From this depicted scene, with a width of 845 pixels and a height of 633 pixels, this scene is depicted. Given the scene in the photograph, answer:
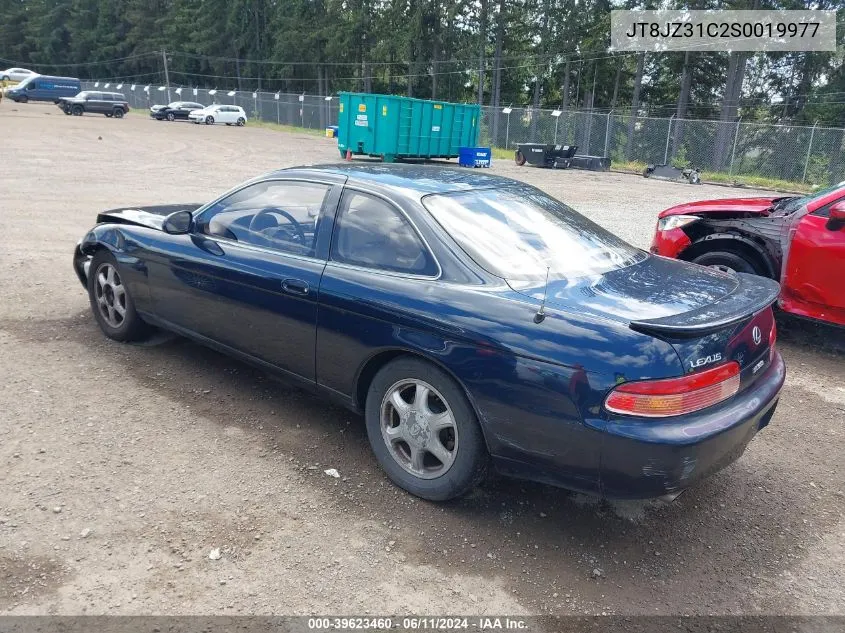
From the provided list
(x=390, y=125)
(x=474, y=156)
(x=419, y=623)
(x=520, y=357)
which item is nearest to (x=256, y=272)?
(x=520, y=357)

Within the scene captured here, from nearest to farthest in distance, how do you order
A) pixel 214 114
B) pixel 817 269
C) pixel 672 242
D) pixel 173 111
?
1. pixel 817 269
2. pixel 672 242
3. pixel 214 114
4. pixel 173 111

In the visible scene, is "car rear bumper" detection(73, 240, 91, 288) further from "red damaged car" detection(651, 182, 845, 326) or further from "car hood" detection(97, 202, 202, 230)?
"red damaged car" detection(651, 182, 845, 326)

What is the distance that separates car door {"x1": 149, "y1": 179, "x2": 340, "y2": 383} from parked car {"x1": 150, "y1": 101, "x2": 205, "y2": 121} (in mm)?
47513

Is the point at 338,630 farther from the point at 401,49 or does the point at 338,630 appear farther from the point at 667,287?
the point at 401,49

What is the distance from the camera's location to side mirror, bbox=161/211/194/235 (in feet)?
13.9

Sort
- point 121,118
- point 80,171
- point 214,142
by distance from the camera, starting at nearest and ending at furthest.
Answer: point 80,171 < point 214,142 < point 121,118

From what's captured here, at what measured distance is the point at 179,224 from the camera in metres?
4.24

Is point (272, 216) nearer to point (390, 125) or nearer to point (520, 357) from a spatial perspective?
point (520, 357)

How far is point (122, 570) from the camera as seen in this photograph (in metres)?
2.65

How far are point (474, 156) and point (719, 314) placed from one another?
24480mm

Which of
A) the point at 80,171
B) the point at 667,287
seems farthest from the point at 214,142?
the point at 667,287

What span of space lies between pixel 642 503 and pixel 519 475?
2.91ft

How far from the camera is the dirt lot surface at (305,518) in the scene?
2600mm

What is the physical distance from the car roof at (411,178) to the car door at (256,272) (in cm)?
15
